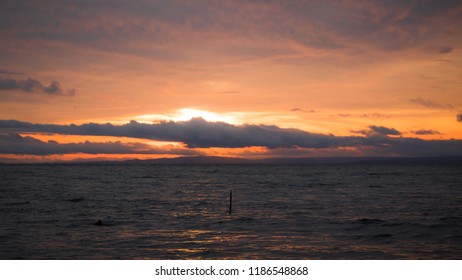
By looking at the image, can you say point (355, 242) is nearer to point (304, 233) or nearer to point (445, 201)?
point (304, 233)

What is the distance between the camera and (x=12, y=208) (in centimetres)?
4181

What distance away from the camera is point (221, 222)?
3475 centimetres

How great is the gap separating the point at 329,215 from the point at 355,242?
12529 mm

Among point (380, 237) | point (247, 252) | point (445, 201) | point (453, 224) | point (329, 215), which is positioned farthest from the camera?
point (445, 201)
